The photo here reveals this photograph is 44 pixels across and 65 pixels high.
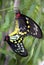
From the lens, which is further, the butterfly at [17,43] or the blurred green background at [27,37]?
the blurred green background at [27,37]

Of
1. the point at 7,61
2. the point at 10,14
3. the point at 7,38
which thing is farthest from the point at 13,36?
the point at 7,61

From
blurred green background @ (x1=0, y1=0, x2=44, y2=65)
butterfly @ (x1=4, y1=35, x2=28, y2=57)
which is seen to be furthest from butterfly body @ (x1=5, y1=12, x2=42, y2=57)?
blurred green background @ (x1=0, y1=0, x2=44, y2=65)

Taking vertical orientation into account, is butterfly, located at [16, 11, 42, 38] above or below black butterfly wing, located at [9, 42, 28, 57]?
above

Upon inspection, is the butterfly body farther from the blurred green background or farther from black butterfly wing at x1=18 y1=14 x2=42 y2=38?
the blurred green background

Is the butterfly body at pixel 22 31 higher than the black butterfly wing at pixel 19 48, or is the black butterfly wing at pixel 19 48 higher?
the butterfly body at pixel 22 31

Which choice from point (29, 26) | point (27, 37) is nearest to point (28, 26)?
point (29, 26)

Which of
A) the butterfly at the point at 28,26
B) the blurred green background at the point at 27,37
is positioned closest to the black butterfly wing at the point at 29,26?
the butterfly at the point at 28,26

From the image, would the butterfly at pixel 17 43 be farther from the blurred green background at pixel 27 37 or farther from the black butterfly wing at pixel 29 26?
the blurred green background at pixel 27 37

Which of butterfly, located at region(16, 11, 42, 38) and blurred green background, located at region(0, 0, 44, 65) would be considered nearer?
butterfly, located at region(16, 11, 42, 38)
